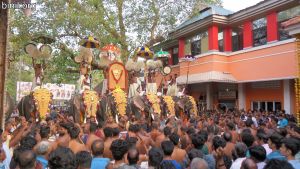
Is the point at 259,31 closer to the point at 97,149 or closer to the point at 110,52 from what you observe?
the point at 110,52

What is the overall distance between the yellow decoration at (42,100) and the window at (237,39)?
11788 mm

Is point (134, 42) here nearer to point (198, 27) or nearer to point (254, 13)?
point (198, 27)

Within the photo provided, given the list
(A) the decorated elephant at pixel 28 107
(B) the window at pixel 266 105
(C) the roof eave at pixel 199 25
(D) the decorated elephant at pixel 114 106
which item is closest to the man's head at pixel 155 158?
(A) the decorated elephant at pixel 28 107

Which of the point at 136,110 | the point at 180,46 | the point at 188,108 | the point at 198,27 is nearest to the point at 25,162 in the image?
the point at 136,110

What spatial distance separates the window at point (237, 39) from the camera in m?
17.7

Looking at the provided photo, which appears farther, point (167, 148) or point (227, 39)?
point (227, 39)

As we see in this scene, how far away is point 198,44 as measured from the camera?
1927 cm

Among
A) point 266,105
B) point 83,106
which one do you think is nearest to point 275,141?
point 83,106

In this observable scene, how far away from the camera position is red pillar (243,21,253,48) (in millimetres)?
16531

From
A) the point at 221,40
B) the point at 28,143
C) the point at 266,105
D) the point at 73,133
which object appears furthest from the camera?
the point at 221,40

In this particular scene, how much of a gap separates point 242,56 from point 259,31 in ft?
5.09

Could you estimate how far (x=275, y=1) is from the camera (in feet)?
47.7

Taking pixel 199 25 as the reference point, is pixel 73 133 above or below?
below

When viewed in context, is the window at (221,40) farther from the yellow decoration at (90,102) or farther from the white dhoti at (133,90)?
the yellow decoration at (90,102)
